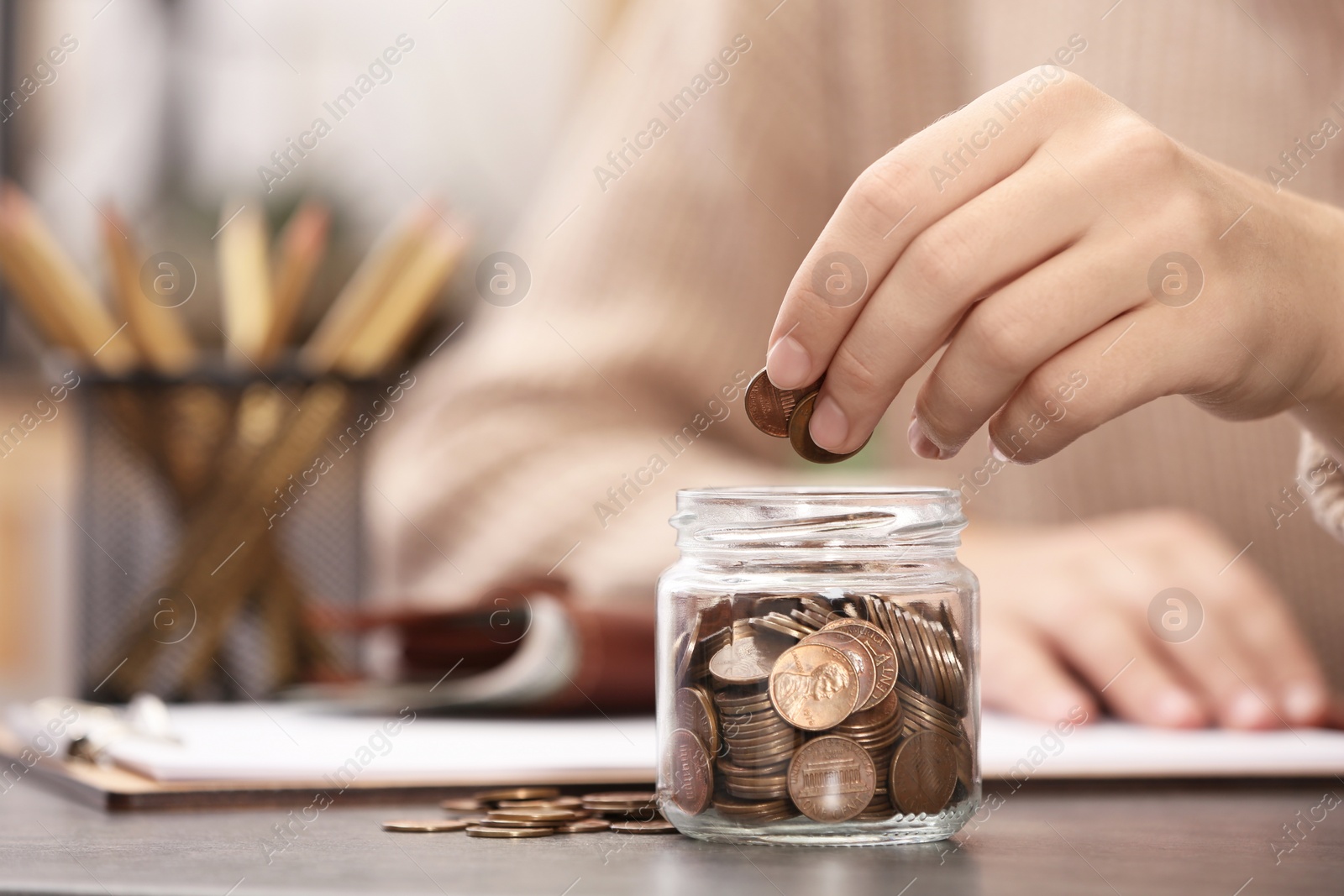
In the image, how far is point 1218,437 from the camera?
4.70ft

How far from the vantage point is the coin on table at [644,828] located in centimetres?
53

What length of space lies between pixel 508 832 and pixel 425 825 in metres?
0.04

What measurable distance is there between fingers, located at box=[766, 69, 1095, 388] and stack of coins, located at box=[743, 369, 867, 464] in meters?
0.03

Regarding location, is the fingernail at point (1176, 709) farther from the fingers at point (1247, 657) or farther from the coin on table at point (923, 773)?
the coin on table at point (923, 773)

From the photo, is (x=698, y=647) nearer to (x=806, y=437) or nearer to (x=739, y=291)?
(x=806, y=437)

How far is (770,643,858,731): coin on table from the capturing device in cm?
47

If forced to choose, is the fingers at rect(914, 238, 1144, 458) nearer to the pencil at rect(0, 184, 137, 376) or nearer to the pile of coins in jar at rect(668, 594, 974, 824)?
the pile of coins in jar at rect(668, 594, 974, 824)

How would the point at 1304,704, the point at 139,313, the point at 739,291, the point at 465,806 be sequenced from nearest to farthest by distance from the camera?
the point at 465,806 < the point at 1304,704 < the point at 139,313 < the point at 739,291

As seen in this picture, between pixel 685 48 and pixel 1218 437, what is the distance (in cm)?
75

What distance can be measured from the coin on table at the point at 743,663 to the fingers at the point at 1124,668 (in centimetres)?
44

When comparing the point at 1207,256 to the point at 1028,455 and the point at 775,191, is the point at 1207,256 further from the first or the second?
the point at 775,191

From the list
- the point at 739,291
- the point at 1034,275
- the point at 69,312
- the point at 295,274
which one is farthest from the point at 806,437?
the point at 739,291

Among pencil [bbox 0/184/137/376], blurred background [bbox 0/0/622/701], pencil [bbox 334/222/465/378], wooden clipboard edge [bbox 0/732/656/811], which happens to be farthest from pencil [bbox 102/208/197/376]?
blurred background [bbox 0/0/622/701]

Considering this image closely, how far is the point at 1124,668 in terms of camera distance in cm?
86
